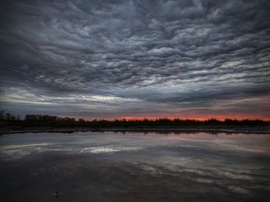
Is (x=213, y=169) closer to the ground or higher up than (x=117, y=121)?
closer to the ground

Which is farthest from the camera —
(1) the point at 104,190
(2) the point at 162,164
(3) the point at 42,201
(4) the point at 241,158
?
(4) the point at 241,158

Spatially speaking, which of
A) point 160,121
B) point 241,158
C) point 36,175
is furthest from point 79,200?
point 160,121

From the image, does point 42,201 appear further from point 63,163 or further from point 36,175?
point 63,163

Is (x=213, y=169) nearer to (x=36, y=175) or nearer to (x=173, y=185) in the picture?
(x=173, y=185)

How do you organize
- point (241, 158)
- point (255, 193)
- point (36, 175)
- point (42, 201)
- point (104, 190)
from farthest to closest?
point (241, 158), point (36, 175), point (104, 190), point (255, 193), point (42, 201)

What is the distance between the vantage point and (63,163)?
13.8 m

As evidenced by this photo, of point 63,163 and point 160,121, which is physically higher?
point 160,121

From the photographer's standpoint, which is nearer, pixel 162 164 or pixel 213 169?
pixel 213 169

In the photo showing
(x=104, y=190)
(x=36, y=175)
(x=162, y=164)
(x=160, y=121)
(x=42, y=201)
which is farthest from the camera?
(x=160, y=121)

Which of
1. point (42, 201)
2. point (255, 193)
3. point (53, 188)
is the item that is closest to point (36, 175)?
point (53, 188)

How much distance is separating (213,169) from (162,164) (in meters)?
2.88

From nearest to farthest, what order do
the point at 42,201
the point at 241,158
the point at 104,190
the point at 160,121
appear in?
1. the point at 42,201
2. the point at 104,190
3. the point at 241,158
4. the point at 160,121

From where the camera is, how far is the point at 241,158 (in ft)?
47.5

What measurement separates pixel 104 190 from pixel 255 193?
5.64 metres
